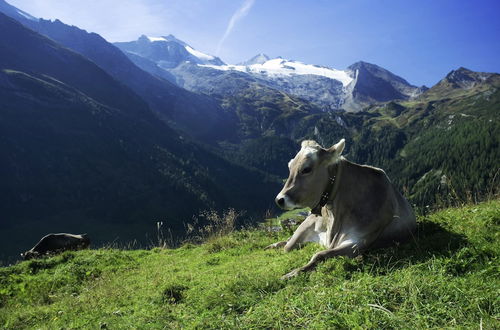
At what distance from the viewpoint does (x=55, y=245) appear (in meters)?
16.9

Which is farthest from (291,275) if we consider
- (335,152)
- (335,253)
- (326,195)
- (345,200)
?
(335,152)

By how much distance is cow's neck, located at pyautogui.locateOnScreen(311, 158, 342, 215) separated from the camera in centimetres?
745

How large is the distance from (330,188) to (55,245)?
14.9 metres

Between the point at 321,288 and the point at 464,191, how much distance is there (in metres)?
8.66

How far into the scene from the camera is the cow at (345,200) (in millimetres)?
A: 6953

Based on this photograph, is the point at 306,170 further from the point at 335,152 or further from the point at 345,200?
the point at 345,200

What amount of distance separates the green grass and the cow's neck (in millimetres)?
1160

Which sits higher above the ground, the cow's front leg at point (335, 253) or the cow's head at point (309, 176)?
the cow's head at point (309, 176)

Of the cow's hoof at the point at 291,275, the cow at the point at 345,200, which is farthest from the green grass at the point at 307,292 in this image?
the cow at the point at 345,200

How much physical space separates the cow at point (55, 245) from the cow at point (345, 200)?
13686 mm

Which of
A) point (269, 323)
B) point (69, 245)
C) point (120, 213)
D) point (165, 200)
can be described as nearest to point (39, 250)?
point (69, 245)

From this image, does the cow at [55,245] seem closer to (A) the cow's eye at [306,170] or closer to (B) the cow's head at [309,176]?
(B) the cow's head at [309,176]

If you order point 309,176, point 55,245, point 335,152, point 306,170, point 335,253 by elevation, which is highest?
point 335,152

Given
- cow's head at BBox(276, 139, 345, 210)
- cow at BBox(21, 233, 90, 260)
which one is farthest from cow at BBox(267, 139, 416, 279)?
cow at BBox(21, 233, 90, 260)
